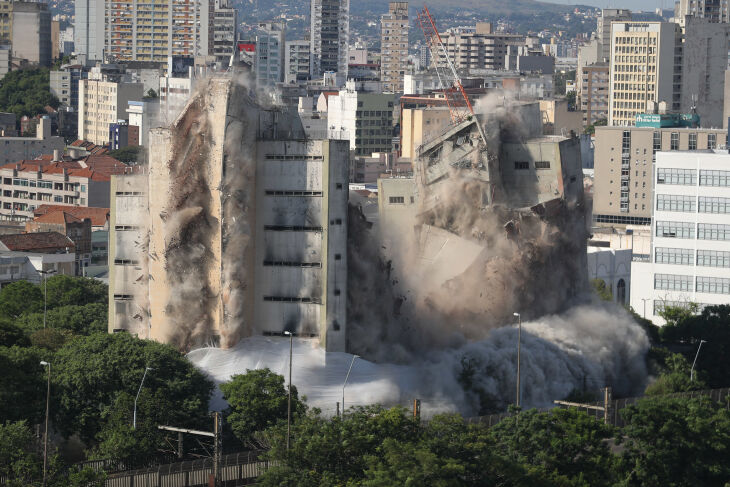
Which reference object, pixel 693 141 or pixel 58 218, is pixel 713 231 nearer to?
pixel 693 141

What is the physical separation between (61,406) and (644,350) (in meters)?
38.7

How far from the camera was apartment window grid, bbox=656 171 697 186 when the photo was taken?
126375mm

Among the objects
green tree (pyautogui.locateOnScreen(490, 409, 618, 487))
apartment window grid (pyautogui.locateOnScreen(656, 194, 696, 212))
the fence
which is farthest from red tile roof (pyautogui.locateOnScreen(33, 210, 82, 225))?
green tree (pyautogui.locateOnScreen(490, 409, 618, 487))

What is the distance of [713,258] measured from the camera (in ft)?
417

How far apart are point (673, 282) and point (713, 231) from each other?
17.1ft

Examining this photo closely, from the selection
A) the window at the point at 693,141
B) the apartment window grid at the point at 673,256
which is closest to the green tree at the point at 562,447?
the apartment window grid at the point at 673,256

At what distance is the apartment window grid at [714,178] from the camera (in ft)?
411

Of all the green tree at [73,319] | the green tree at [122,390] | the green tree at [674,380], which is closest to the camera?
the green tree at [122,390]

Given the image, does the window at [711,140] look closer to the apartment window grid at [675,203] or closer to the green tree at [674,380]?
the apartment window grid at [675,203]

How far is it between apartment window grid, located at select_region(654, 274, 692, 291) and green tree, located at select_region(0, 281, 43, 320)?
43.0 meters

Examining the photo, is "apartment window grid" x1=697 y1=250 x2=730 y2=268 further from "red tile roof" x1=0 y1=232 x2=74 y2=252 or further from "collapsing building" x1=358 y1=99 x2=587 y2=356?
"red tile roof" x1=0 y1=232 x2=74 y2=252

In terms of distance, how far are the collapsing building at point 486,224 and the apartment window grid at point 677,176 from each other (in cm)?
1446

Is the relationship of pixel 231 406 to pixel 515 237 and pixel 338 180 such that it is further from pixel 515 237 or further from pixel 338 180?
pixel 515 237

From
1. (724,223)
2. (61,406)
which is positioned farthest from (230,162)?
(724,223)
